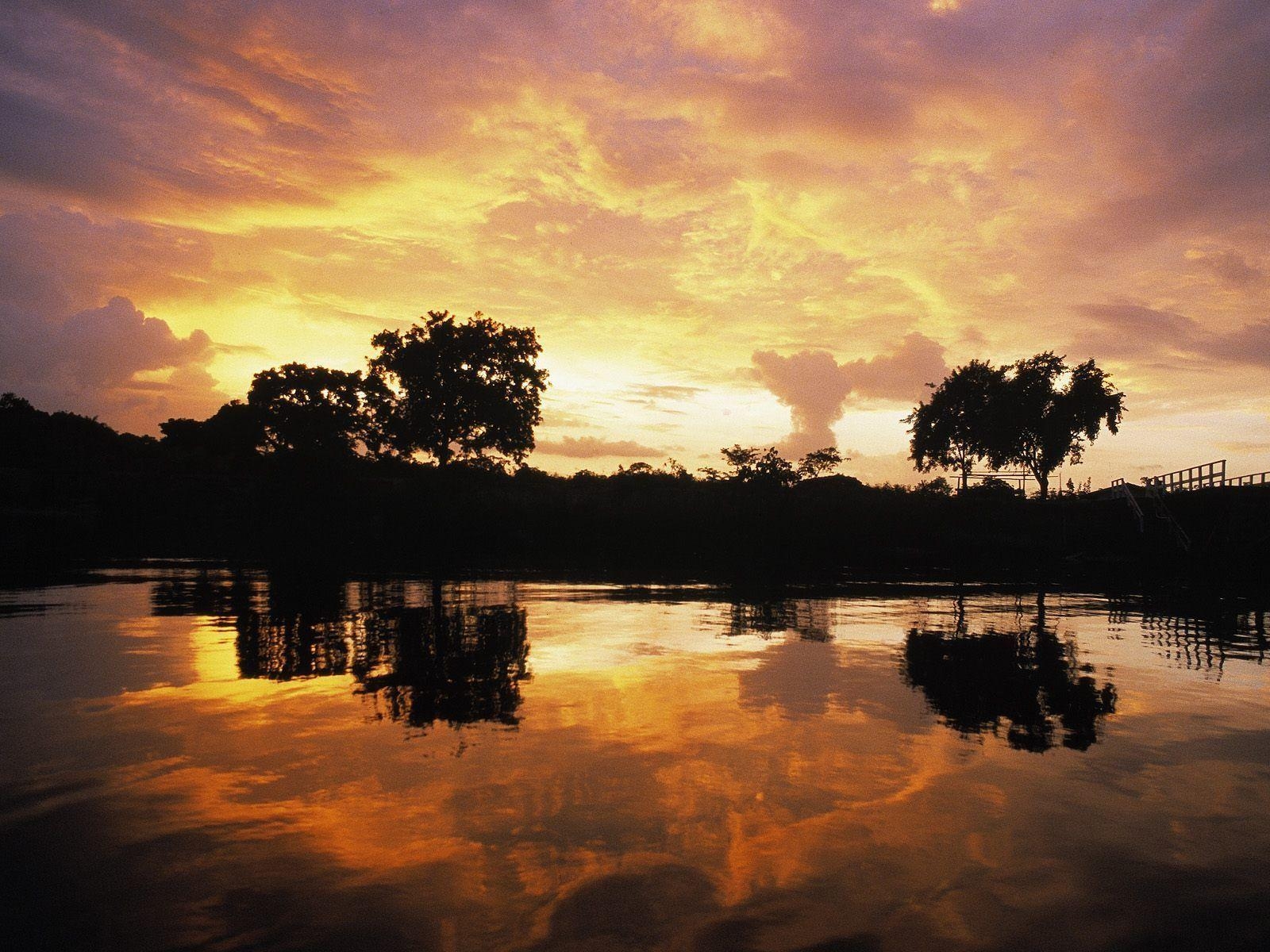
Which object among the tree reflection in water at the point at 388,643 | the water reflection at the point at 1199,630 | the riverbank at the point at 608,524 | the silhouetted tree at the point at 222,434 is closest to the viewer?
the tree reflection in water at the point at 388,643

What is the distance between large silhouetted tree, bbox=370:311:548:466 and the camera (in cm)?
6588

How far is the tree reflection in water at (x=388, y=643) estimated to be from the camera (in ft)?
36.9

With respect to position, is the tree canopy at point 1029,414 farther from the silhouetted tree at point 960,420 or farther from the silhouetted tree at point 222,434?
the silhouetted tree at point 222,434

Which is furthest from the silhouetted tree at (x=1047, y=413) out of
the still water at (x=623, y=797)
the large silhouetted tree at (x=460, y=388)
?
the still water at (x=623, y=797)

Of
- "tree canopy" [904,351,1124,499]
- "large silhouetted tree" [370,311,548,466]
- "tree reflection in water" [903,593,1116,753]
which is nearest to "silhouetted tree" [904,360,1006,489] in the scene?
"tree canopy" [904,351,1124,499]

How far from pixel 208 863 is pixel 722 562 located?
3689 centimetres

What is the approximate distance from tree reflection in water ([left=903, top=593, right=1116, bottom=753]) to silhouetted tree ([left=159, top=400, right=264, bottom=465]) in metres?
75.5

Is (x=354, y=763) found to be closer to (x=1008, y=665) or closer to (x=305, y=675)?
(x=305, y=675)

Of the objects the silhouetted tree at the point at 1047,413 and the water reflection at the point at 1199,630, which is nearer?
the water reflection at the point at 1199,630

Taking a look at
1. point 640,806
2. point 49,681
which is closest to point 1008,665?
point 640,806

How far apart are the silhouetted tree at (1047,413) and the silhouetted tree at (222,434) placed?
6495 cm

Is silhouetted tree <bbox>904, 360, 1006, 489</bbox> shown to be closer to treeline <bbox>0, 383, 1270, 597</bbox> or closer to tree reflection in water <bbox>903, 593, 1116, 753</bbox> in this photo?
treeline <bbox>0, 383, 1270, 597</bbox>

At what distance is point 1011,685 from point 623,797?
762 centimetres

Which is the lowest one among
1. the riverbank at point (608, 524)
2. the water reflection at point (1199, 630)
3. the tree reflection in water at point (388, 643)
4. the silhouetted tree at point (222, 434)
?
the water reflection at point (1199, 630)
